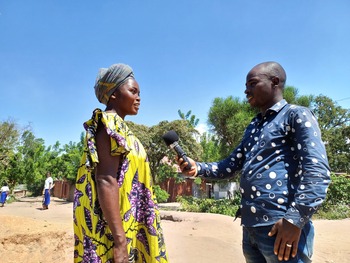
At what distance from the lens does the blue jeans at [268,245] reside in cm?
154

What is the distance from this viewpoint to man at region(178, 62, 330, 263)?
1453 millimetres

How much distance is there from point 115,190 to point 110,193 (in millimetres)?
32

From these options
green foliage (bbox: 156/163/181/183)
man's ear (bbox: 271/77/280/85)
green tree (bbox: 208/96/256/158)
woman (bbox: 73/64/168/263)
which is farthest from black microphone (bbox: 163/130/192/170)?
green foliage (bbox: 156/163/181/183)

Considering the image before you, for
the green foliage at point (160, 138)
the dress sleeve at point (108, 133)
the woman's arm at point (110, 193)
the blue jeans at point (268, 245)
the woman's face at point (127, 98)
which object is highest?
the green foliage at point (160, 138)

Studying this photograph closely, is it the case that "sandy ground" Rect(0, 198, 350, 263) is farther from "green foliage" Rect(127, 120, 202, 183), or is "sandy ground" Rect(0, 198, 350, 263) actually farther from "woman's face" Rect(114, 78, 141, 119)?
"green foliage" Rect(127, 120, 202, 183)

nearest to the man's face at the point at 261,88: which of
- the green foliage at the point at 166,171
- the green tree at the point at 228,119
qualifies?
the green tree at the point at 228,119

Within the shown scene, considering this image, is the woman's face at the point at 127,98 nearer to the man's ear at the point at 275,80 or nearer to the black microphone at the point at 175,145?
the black microphone at the point at 175,145

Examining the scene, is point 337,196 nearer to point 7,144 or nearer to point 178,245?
point 178,245

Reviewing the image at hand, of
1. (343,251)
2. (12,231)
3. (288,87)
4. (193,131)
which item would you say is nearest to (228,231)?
(343,251)

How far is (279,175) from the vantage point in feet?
5.35

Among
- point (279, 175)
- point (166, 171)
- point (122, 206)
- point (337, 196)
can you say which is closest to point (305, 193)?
point (279, 175)

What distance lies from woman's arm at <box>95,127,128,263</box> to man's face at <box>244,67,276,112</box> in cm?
95

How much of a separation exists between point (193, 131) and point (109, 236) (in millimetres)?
17960

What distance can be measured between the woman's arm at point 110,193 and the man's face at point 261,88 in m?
0.95
